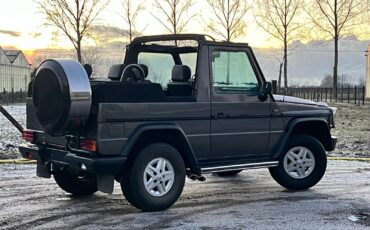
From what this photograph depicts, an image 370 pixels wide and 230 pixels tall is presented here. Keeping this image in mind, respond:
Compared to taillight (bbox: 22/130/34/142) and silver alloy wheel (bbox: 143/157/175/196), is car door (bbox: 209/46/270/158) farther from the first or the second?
taillight (bbox: 22/130/34/142)

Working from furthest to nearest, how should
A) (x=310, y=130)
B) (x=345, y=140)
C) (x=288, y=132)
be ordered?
(x=345, y=140)
(x=310, y=130)
(x=288, y=132)

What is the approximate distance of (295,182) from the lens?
8.17m

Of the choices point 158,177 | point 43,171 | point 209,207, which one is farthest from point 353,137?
point 43,171

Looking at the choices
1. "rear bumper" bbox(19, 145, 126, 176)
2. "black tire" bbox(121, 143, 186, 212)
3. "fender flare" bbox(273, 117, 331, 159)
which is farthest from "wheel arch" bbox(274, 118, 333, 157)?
"rear bumper" bbox(19, 145, 126, 176)

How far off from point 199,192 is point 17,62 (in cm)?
7170

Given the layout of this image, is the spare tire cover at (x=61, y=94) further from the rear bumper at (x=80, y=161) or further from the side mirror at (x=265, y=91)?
the side mirror at (x=265, y=91)

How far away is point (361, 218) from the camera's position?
645cm

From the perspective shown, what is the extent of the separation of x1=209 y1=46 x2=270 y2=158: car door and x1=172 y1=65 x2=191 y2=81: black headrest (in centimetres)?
32

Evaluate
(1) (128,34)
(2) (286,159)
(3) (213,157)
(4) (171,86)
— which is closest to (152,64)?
(4) (171,86)

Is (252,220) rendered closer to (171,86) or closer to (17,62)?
(171,86)

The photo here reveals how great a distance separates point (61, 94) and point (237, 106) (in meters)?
2.36

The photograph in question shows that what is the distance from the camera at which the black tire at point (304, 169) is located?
8.15 meters

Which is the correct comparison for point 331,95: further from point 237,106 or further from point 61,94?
point 61,94

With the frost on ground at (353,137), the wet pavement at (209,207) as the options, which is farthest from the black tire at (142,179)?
the frost on ground at (353,137)
